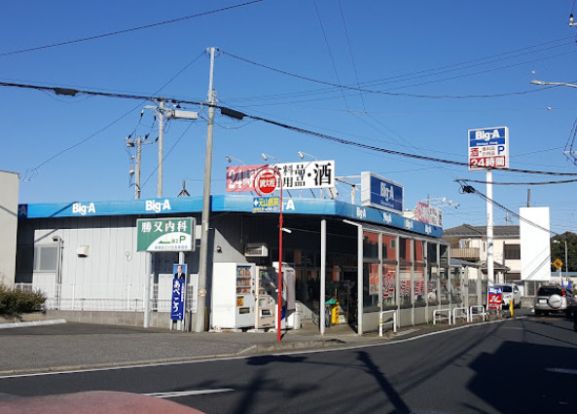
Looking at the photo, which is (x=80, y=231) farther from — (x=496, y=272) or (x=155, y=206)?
(x=496, y=272)

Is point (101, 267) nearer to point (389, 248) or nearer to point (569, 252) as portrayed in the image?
point (389, 248)

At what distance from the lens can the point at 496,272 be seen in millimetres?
65000

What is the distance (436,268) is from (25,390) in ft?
81.6

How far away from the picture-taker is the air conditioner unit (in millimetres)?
23734

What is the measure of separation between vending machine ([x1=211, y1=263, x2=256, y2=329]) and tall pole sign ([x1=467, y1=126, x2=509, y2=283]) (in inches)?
1073

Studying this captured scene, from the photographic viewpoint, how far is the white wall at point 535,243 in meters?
47.4

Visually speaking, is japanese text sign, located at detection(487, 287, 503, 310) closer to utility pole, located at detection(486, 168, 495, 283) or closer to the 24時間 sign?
utility pole, located at detection(486, 168, 495, 283)

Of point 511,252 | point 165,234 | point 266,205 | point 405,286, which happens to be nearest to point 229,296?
point 165,234

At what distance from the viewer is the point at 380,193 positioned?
1065 inches

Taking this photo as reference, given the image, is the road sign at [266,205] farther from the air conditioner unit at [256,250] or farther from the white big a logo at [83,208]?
the white big a logo at [83,208]

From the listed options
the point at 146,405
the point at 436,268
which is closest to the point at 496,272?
the point at 436,268

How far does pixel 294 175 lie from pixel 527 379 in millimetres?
13796

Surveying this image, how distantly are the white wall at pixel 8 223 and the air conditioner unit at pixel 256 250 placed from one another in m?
8.99

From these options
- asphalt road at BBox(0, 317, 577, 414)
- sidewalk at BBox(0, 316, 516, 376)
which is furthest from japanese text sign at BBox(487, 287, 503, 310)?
asphalt road at BBox(0, 317, 577, 414)
